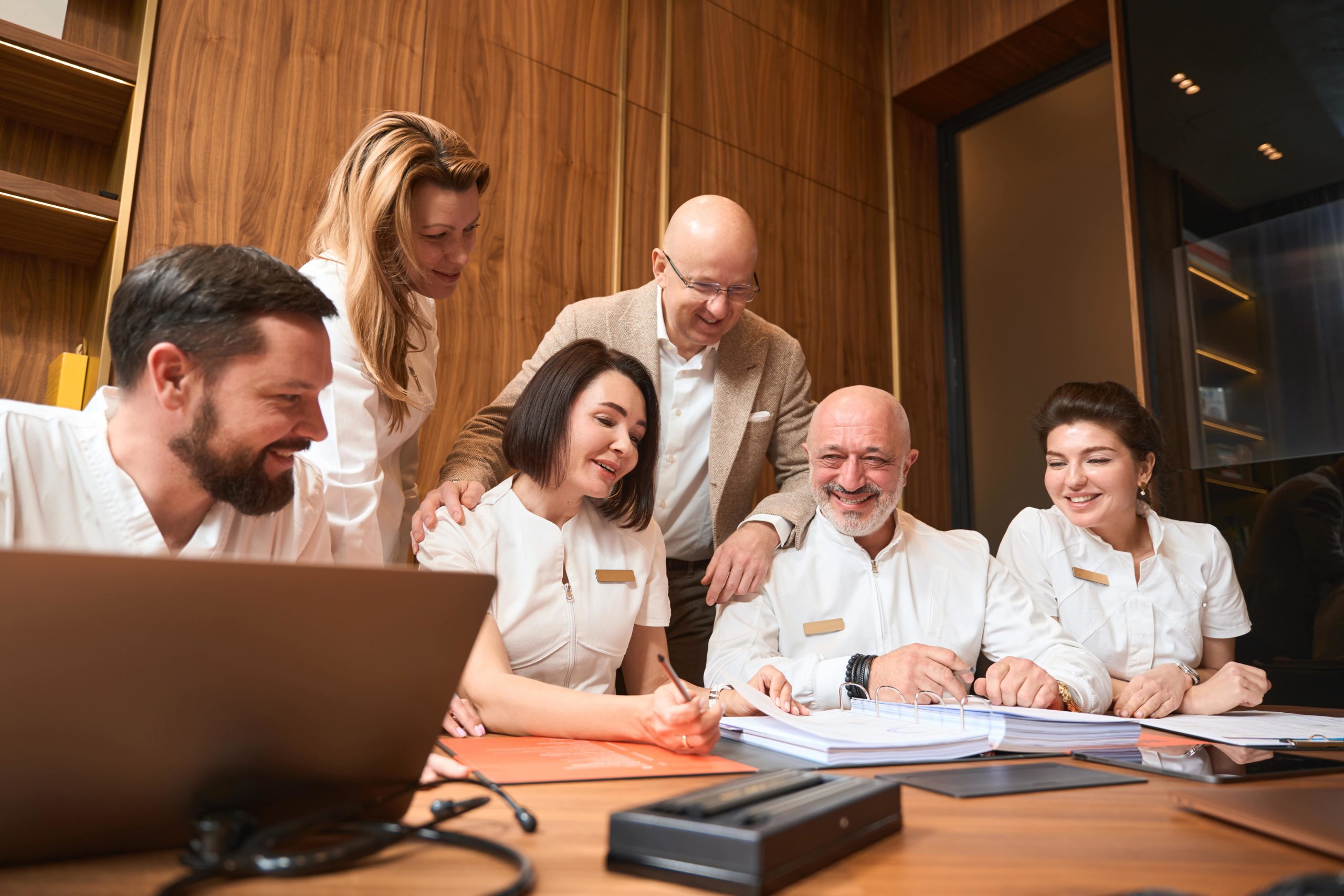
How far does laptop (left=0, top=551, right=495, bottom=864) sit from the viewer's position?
0.56 m

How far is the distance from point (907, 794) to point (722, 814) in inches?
15.1

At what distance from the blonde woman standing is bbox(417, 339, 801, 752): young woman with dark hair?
196 mm

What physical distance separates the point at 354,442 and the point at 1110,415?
1.90 meters

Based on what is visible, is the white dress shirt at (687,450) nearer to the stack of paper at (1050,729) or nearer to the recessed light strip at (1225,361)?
the stack of paper at (1050,729)

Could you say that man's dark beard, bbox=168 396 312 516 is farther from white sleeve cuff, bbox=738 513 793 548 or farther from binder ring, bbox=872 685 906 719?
white sleeve cuff, bbox=738 513 793 548

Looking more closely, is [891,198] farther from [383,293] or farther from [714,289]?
[383,293]

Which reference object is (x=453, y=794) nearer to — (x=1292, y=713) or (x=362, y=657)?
(x=362, y=657)

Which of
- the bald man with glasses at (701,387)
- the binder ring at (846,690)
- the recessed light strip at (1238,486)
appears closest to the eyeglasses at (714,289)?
the bald man with glasses at (701,387)

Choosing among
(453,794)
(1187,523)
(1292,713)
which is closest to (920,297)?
(1187,523)

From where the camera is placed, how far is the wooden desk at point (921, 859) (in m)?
0.62

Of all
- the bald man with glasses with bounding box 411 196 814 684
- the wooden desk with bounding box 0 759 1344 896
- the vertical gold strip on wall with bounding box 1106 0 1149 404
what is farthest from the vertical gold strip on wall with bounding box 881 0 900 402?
the wooden desk with bounding box 0 759 1344 896

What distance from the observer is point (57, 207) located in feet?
8.00

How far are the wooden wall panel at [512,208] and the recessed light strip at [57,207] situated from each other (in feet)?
3.34

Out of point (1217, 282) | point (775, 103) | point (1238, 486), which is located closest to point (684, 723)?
point (1238, 486)
